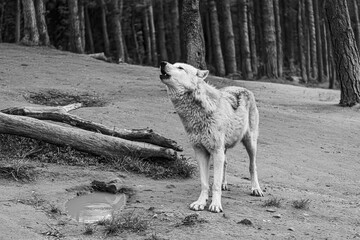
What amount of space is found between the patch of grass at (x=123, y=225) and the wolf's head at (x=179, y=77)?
6.45ft

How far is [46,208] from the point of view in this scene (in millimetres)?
6922

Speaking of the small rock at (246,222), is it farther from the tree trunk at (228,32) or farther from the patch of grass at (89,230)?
the tree trunk at (228,32)

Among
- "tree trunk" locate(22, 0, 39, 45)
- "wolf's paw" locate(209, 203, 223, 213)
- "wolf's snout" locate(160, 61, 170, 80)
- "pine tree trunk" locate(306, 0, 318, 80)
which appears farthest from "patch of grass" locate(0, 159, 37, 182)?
"pine tree trunk" locate(306, 0, 318, 80)

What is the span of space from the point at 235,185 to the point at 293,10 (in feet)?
133

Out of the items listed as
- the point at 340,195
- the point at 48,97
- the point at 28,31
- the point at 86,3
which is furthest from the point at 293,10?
the point at 340,195

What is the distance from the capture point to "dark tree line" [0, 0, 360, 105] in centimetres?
2726

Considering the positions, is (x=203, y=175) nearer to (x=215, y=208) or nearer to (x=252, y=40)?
(x=215, y=208)

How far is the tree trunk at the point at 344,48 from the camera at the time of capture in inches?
695

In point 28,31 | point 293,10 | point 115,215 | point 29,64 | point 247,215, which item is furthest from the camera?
point 293,10

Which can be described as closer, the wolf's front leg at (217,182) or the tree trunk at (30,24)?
the wolf's front leg at (217,182)

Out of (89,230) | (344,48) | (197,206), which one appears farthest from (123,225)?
(344,48)

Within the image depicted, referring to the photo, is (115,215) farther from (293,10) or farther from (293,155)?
(293,10)

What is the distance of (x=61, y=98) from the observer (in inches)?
568

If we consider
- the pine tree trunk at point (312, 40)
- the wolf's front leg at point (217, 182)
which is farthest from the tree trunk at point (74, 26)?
the pine tree trunk at point (312, 40)
